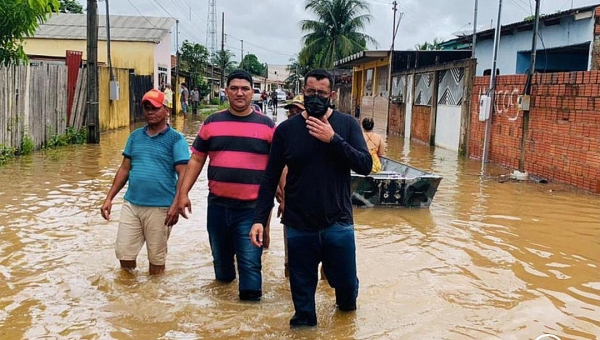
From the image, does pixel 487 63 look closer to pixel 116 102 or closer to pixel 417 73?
pixel 417 73

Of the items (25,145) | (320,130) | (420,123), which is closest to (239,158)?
(320,130)

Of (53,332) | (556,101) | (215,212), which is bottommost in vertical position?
(53,332)

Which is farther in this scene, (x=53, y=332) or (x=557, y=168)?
(x=557, y=168)

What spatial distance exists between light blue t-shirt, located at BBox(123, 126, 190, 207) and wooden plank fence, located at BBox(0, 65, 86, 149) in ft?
26.2

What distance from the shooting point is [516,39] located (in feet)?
74.7

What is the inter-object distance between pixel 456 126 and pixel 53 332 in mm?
15617

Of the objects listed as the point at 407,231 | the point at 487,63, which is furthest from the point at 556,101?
the point at 487,63

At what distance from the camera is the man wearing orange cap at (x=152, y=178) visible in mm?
5539

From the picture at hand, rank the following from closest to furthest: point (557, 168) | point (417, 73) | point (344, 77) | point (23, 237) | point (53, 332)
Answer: point (53, 332), point (23, 237), point (557, 168), point (417, 73), point (344, 77)

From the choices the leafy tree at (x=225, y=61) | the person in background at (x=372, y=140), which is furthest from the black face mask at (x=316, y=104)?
the leafy tree at (x=225, y=61)

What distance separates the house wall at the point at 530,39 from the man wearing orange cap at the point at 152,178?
14099 millimetres

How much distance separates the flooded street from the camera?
484 centimetres

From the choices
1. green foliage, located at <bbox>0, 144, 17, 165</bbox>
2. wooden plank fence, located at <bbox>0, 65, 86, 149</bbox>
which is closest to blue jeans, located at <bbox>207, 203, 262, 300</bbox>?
green foliage, located at <bbox>0, 144, 17, 165</bbox>

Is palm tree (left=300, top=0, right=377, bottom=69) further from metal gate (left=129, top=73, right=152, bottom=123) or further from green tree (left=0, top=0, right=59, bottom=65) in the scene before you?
green tree (left=0, top=0, right=59, bottom=65)
